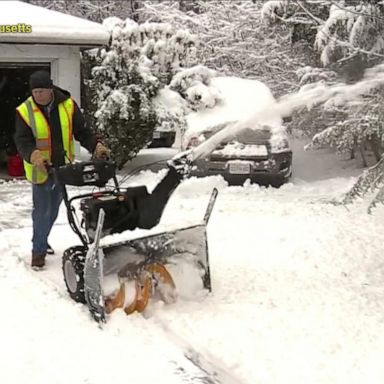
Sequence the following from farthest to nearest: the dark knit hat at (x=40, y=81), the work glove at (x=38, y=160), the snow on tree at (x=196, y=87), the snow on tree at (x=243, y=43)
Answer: the snow on tree at (x=243, y=43), the snow on tree at (x=196, y=87), the dark knit hat at (x=40, y=81), the work glove at (x=38, y=160)

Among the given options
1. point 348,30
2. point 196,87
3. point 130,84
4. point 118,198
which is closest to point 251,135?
point 196,87

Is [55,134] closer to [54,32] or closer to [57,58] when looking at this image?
[54,32]

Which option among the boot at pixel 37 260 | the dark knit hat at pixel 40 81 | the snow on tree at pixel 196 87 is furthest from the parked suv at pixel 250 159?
the dark knit hat at pixel 40 81

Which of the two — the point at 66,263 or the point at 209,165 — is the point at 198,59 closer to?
the point at 209,165

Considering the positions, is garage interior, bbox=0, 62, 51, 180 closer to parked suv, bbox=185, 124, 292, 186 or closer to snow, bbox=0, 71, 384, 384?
parked suv, bbox=185, 124, 292, 186

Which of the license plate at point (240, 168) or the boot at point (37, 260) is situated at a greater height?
the license plate at point (240, 168)

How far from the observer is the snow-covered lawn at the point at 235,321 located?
14.4ft

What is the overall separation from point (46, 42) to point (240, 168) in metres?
4.54

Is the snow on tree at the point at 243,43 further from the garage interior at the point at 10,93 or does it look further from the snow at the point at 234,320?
the snow at the point at 234,320

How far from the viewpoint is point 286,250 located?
23.8ft

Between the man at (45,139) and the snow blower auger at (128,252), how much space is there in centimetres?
64

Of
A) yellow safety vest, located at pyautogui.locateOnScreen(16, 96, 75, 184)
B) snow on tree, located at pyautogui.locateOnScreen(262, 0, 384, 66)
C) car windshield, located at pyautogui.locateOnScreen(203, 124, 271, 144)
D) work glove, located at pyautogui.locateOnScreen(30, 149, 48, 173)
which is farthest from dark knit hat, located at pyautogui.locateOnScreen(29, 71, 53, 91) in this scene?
car windshield, located at pyautogui.locateOnScreen(203, 124, 271, 144)

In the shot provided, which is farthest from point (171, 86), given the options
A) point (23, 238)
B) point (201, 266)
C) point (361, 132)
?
point (201, 266)

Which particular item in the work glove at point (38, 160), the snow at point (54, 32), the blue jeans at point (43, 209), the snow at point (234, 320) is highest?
the snow at point (54, 32)
